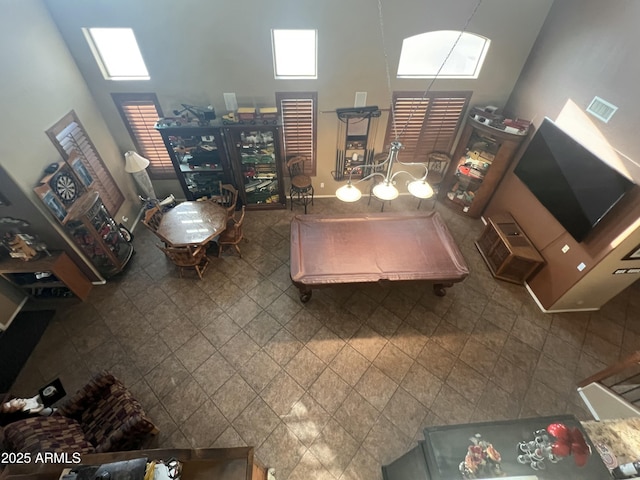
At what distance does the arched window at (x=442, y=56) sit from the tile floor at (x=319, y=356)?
3.49 m

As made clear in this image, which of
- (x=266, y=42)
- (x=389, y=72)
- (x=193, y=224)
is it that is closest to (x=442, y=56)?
(x=389, y=72)

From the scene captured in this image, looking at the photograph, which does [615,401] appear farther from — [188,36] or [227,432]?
[188,36]

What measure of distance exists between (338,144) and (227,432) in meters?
4.89

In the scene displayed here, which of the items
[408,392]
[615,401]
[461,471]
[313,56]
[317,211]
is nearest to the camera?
[461,471]

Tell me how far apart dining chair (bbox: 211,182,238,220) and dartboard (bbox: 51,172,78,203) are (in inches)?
79.7

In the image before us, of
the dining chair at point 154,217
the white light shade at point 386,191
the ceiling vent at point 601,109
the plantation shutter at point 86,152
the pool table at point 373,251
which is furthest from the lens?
the dining chair at point 154,217

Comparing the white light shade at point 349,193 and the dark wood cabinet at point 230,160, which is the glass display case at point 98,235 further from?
the white light shade at point 349,193

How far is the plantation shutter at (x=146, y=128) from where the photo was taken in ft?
16.3

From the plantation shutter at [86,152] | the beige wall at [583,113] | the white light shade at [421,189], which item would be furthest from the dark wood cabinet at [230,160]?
the beige wall at [583,113]

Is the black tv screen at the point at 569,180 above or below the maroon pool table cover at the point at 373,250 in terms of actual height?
above

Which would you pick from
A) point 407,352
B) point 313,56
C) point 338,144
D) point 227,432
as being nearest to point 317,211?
point 338,144

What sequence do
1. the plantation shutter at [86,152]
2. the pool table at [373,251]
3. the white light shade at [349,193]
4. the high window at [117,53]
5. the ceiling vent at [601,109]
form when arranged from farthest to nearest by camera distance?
1. the high window at [117,53]
2. the plantation shutter at [86,152]
3. the pool table at [373,251]
4. the ceiling vent at [601,109]
5. the white light shade at [349,193]

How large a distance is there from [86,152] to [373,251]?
4.70 m

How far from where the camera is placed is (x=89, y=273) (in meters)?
4.64
